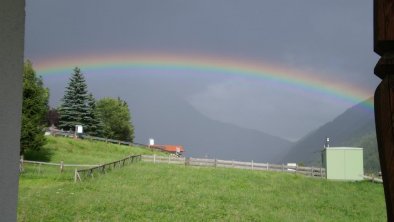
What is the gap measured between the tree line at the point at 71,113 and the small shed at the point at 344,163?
23.3 m

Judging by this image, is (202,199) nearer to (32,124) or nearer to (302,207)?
(302,207)

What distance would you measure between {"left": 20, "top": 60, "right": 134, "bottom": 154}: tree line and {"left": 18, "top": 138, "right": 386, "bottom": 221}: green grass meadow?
7595mm

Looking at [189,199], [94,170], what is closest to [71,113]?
[94,170]

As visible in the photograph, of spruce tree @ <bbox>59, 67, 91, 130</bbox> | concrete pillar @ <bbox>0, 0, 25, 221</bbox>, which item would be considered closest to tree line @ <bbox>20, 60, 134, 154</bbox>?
spruce tree @ <bbox>59, 67, 91, 130</bbox>

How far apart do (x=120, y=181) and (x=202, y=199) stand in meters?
6.84

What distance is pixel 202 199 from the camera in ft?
55.2

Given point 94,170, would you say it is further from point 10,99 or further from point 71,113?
point 71,113

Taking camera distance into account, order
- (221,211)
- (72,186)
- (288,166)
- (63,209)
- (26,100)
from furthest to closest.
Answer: (288,166) < (26,100) < (72,186) < (221,211) < (63,209)

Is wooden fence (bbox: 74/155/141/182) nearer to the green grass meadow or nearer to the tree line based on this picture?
the green grass meadow

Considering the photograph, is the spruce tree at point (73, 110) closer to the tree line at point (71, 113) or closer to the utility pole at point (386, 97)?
the tree line at point (71, 113)

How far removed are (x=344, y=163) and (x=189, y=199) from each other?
19502mm

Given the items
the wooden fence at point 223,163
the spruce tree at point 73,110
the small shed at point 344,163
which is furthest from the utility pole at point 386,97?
the spruce tree at point 73,110

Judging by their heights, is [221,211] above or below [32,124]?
below

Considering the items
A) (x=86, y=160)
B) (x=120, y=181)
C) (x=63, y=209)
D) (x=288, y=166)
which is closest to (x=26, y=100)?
(x=86, y=160)
